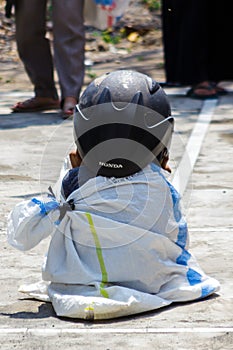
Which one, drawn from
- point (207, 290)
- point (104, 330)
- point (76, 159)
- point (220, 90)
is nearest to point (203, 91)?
point (220, 90)

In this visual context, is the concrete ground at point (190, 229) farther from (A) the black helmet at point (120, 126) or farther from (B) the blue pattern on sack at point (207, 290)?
(A) the black helmet at point (120, 126)

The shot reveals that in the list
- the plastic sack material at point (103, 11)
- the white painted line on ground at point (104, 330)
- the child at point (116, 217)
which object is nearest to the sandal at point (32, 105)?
the plastic sack material at point (103, 11)

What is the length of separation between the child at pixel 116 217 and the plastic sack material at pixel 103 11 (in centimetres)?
479

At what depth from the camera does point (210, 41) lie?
10383 millimetres

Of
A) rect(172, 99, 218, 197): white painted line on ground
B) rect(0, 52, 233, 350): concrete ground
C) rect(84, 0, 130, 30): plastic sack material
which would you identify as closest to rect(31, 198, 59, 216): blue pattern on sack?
rect(0, 52, 233, 350): concrete ground

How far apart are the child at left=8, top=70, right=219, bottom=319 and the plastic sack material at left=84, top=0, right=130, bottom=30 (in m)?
4.79

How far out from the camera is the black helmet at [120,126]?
4137 millimetres

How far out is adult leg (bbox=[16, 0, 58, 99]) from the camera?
8.72 meters

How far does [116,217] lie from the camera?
413cm

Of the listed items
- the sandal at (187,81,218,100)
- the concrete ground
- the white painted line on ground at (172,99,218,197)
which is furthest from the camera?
the sandal at (187,81,218,100)

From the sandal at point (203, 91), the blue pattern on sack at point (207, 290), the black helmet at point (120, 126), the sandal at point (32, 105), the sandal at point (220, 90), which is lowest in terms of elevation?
the sandal at point (220, 90)

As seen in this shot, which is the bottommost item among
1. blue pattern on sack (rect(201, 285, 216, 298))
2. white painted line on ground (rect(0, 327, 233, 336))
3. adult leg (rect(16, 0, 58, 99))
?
adult leg (rect(16, 0, 58, 99))

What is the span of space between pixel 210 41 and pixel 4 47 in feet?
13.3

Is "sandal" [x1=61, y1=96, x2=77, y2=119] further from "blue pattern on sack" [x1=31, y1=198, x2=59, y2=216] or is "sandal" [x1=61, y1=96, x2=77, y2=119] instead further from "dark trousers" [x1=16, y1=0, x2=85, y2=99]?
"blue pattern on sack" [x1=31, y1=198, x2=59, y2=216]
